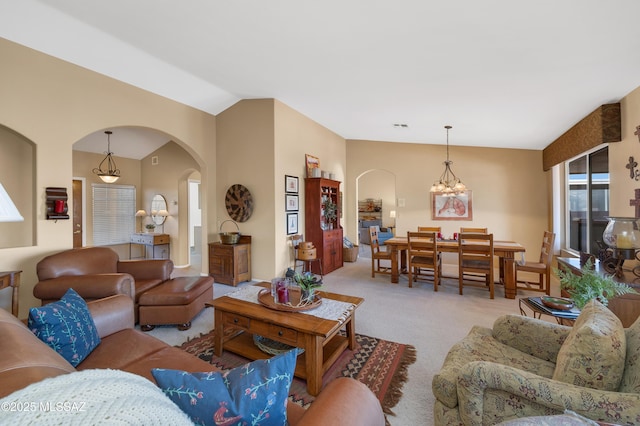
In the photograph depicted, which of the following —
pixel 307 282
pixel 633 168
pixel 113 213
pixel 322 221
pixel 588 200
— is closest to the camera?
pixel 307 282

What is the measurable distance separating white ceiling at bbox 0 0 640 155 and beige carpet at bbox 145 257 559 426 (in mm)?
2661

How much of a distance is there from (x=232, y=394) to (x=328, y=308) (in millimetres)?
1545

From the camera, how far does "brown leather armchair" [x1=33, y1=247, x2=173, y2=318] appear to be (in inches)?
104

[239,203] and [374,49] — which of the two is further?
[239,203]

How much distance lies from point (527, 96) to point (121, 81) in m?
5.18

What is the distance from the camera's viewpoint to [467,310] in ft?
11.7

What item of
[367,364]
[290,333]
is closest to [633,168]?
[367,364]

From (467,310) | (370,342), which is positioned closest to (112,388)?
(370,342)

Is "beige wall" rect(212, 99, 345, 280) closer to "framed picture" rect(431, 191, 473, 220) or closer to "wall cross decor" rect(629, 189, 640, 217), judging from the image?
"framed picture" rect(431, 191, 473, 220)

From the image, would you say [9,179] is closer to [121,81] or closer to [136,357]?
[121,81]

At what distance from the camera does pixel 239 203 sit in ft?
16.2

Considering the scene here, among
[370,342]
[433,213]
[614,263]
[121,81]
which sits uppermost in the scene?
[121,81]

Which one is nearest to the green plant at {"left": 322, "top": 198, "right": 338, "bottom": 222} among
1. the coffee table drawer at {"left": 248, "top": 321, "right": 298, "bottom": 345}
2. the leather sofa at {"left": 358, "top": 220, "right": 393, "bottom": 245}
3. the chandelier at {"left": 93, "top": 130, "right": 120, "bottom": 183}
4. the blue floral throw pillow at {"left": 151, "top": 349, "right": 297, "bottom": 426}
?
the coffee table drawer at {"left": 248, "top": 321, "right": 298, "bottom": 345}

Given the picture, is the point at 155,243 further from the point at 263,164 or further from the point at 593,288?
Result: the point at 593,288
